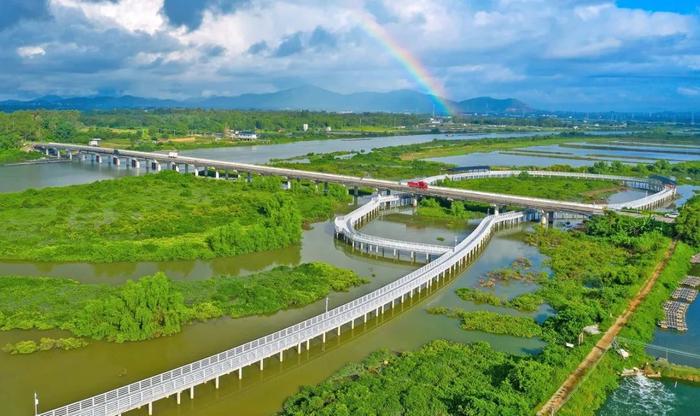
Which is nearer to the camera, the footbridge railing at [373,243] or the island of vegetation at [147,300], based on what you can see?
the island of vegetation at [147,300]

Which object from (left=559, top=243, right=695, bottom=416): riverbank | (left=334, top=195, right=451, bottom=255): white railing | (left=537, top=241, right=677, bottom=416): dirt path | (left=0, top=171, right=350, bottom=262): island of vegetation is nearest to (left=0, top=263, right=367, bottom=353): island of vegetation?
(left=0, top=171, right=350, bottom=262): island of vegetation

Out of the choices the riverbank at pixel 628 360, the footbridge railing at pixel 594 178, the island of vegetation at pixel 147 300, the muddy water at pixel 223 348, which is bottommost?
the muddy water at pixel 223 348

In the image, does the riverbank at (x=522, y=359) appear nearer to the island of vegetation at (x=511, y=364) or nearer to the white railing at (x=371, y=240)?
the island of vegetation at (x=511, y=364)

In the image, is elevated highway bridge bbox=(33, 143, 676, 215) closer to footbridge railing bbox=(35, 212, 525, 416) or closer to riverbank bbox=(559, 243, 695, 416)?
riverbank bbox=(559, 243, 695, 416)

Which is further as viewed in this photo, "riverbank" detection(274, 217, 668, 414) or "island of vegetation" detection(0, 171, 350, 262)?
"island of vegetation" detection(0, 171, 350, 262)

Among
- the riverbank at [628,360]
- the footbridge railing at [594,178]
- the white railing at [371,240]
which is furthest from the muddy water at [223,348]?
the footbridge railing at [594,178]

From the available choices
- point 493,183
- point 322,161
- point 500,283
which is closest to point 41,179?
point 322,161

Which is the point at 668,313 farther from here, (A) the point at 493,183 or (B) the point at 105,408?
(A) the point at 493,183
